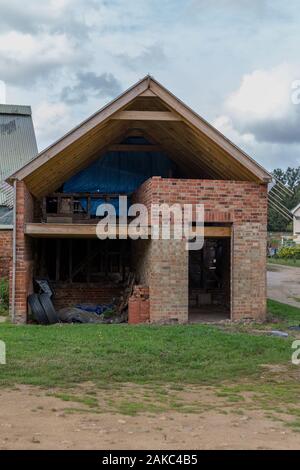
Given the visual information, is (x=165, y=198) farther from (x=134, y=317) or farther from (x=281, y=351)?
(x=281, y=351)

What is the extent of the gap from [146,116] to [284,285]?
1403cm

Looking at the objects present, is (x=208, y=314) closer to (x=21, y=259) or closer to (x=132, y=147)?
(x=21, y=259)

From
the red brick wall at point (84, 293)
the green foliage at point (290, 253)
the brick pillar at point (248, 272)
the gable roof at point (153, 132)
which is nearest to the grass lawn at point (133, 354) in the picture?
the brick pillar at point (248, 272)

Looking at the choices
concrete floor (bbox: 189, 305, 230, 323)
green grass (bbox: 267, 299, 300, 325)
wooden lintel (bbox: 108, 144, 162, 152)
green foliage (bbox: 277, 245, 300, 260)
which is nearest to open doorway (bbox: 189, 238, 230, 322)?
concrete floor (bbox: 189, 305, 230, 323)

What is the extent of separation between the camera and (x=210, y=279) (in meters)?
19.8

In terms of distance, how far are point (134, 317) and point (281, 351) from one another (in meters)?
4.46

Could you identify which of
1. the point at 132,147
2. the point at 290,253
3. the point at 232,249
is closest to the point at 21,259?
the point at 232,249

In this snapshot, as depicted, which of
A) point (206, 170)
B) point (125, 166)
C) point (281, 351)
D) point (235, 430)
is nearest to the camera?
point (235, 430)

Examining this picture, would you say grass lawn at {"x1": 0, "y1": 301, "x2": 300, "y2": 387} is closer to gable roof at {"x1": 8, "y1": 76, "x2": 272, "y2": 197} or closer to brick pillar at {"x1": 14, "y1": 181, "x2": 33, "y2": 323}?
brick pillar at {"x1": 14, "y1": 181, "x2": 33, "y2": 323}

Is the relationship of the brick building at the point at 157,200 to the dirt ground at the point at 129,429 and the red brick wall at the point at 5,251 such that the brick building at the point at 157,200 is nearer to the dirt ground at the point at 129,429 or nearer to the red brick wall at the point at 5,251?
the red brick wall at the point at 5,251

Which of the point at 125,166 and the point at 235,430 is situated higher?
the point at 125,166

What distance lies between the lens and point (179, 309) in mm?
14164

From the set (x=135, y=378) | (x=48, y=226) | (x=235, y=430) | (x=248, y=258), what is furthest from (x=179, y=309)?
(x=235, y=430)

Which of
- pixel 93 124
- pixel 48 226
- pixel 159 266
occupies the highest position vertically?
pixel 93 124
